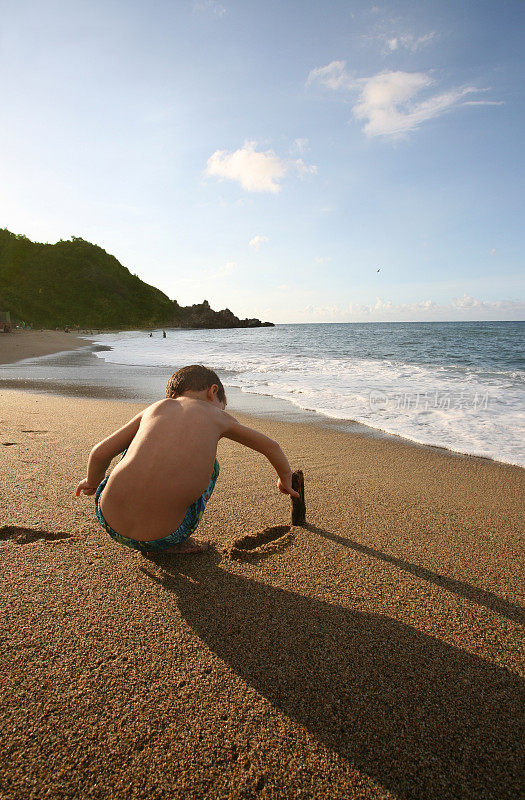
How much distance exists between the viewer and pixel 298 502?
96.4 inches

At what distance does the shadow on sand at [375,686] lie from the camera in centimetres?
112

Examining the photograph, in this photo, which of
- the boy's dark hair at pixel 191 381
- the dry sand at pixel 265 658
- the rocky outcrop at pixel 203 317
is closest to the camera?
the dry sand at pixel 265 658

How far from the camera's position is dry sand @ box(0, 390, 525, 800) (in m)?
1.09

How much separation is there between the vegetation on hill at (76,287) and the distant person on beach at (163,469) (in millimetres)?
71970

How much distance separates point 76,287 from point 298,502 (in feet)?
296

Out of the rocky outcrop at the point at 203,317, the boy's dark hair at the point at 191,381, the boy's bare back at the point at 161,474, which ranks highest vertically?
the rocky outcrop at the point at 203,317

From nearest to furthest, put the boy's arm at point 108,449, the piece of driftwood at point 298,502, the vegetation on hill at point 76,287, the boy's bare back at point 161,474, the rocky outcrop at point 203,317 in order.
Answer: the boy's bare back at point 161,474 → the boy's arm at point 108,449 → the piece of driftwood at point 298,502 → the vegetation on hill at point 76,287 → the rocky outcrop at point 203,317

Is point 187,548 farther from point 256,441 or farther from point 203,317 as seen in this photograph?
point 203,317

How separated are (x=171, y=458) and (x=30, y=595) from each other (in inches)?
32.9

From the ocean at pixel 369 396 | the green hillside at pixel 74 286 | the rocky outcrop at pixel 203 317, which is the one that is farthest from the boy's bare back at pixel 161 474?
the rocky outcrop at pixel 203 317

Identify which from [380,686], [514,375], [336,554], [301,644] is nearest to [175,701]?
[301,644]

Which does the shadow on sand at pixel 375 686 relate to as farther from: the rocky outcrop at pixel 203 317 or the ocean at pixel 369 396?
the rocky outcrop at pixel 203 317

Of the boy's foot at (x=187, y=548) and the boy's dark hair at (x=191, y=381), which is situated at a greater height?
the boy's dark hair at (x=191, y=381)

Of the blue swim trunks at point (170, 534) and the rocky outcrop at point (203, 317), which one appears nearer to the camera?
the blue swim trunks at point (170, 534)
